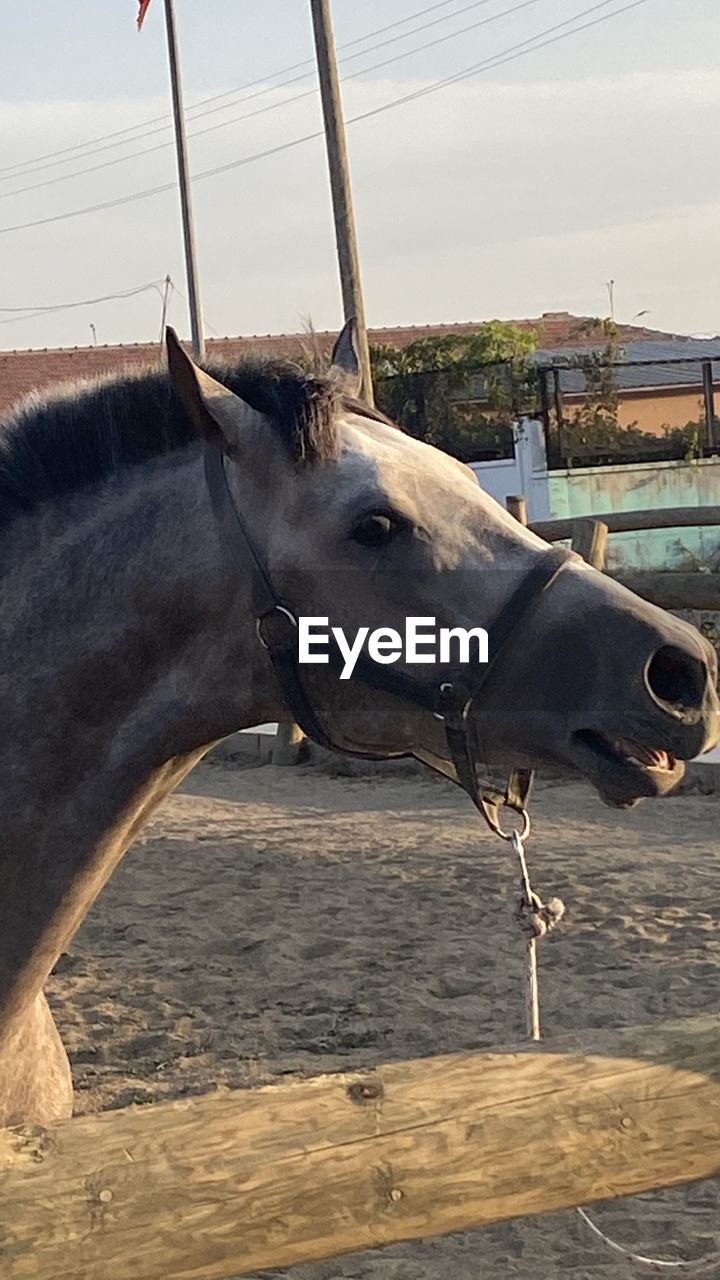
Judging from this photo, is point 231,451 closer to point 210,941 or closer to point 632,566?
point 210,941

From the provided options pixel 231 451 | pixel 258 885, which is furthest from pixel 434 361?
pixel 231 451

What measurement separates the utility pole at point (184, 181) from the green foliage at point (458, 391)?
4.04m

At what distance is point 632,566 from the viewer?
43.0ft

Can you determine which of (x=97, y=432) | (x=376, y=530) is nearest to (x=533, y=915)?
(x=376, y=530)

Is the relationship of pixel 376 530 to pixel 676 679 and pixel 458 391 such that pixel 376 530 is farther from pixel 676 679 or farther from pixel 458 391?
pixel 458 391

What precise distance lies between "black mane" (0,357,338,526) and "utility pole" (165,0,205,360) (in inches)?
720

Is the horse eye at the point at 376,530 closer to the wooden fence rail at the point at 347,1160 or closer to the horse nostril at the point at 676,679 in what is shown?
the horse nostril at the point at 676,679

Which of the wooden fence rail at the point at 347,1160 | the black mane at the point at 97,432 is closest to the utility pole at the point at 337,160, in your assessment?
the black mane at the point at 97,432

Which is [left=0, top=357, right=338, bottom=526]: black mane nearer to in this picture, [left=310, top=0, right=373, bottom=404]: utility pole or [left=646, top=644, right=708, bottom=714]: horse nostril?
[left=646, top=644, right=708, bottom=714]: horse nostril

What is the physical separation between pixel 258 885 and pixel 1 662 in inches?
167

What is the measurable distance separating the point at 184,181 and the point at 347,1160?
67.1 ft

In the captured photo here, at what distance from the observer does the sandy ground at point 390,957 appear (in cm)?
333

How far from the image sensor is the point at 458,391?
16.5m

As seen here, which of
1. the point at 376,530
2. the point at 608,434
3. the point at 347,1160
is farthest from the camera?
the point at 608,434
